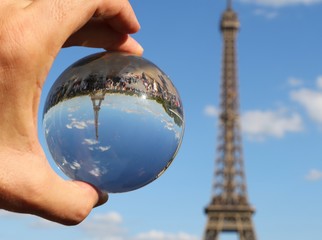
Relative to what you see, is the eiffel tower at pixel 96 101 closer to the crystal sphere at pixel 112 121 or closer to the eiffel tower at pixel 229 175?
the crystal sphere at pixel 112 121

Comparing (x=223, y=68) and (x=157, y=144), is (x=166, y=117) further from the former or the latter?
(x=223, y=68)

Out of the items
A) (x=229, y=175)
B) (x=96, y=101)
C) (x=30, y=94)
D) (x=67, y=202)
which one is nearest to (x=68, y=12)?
(x=30, y=94)

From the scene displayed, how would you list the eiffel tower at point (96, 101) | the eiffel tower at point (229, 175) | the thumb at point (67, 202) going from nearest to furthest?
the thumb at point (67, 202)
the eiffel tower at point (96, 101)
the eiffel tower at point (229, 175)

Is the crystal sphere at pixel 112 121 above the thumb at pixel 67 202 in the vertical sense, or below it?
above

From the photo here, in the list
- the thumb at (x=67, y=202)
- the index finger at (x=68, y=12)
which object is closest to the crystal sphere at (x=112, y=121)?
the thumb at (x=67, y=202)

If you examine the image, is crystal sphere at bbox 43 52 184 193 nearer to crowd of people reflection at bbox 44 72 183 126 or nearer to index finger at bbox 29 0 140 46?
crowd of people reflection at bbox 44 72 183 126
